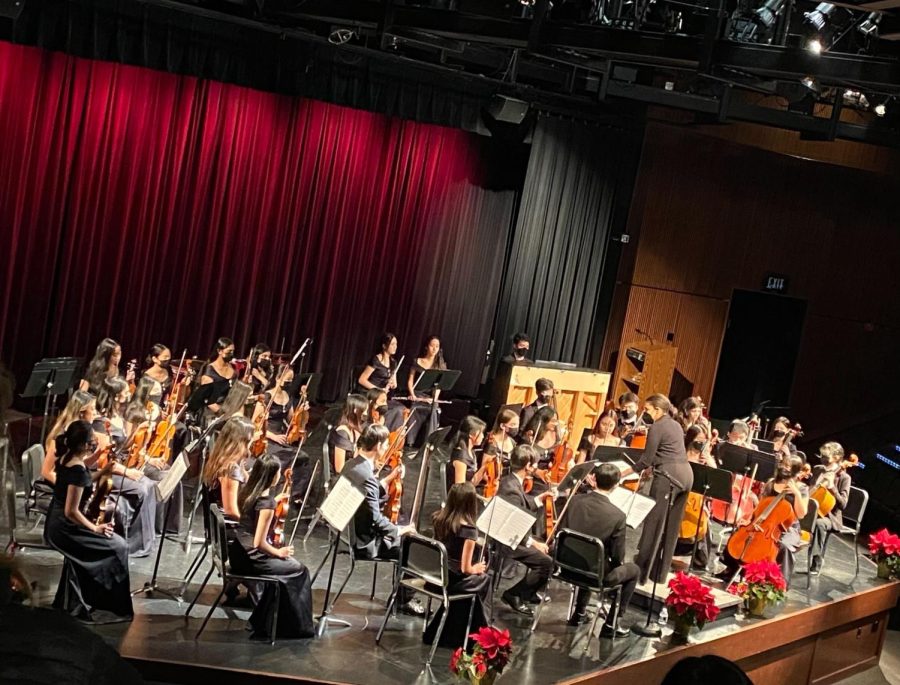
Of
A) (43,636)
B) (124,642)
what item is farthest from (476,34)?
(43,636)

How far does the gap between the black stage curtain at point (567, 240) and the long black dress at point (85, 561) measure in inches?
325

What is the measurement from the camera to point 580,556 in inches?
304

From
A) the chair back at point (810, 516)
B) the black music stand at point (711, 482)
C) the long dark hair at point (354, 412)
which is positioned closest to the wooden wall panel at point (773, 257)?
the chair back at point (810, 516)

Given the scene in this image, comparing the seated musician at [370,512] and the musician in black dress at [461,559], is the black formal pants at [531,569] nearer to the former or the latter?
the musician in black dress at [461,559]

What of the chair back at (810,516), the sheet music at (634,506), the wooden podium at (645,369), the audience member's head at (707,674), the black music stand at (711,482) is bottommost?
the chair back at (810,516)

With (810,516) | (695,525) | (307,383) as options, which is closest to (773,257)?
(810,516)

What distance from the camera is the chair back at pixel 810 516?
31.1 feet

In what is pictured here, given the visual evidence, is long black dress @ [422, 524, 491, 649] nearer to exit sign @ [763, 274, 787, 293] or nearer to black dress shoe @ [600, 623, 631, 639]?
black dress shoe @ [600, 623, 631, 639]

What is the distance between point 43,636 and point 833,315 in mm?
16454

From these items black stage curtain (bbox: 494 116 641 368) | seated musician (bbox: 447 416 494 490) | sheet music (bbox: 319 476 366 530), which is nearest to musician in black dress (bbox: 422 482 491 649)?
sheet music (bbox: 319 476 366 530)

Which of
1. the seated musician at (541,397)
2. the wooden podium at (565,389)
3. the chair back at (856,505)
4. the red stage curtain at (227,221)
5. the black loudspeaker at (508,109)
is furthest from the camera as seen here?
the black loudspeaker at (508,109)

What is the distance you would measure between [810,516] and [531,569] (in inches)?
111

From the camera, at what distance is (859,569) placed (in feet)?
36.4

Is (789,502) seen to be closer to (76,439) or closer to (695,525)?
(695,525)
